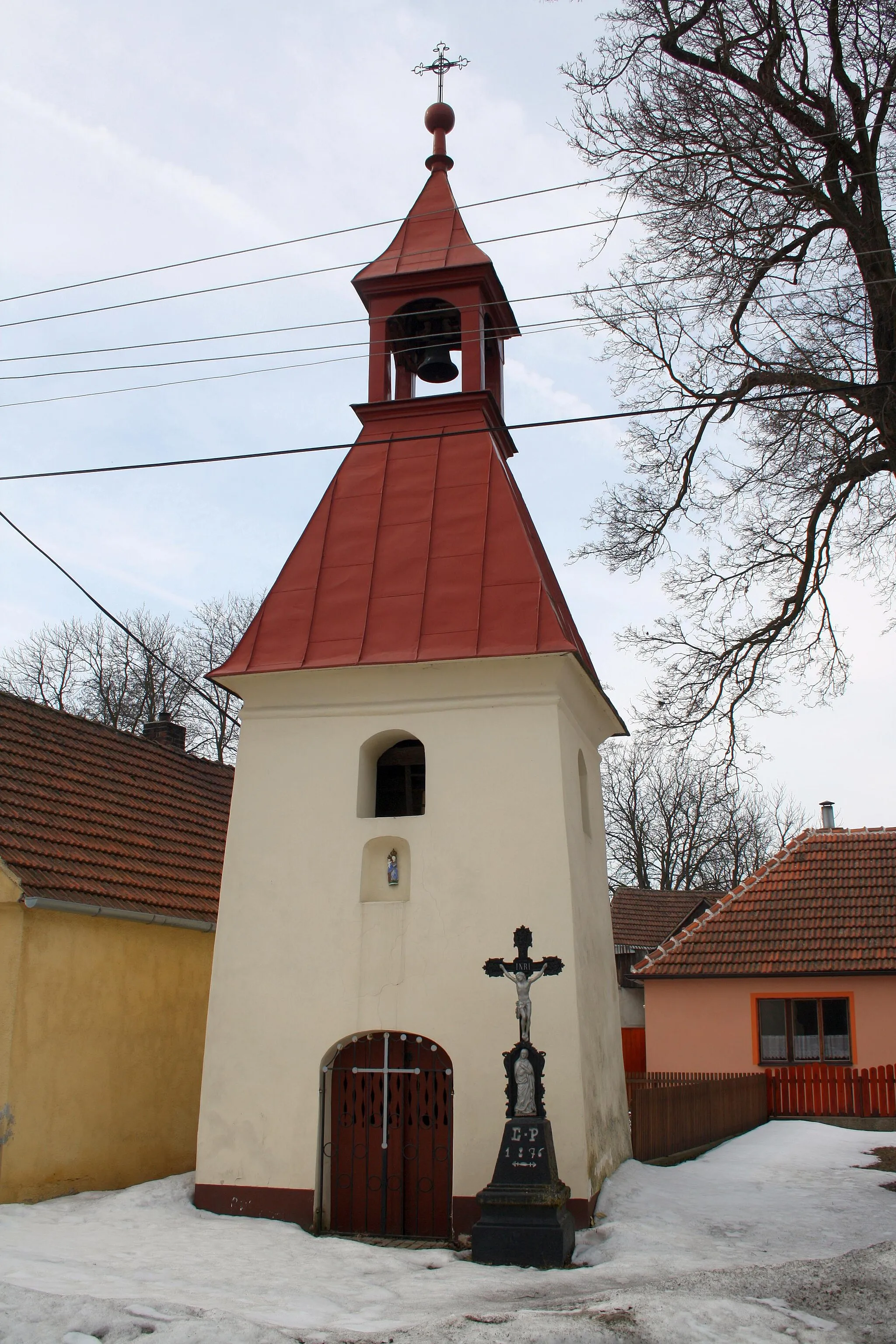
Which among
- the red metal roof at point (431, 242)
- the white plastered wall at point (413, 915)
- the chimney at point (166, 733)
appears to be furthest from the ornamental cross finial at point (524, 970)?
the chimney at point (166, 733)

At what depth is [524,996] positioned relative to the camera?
30.8ft

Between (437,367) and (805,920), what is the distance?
454 inches

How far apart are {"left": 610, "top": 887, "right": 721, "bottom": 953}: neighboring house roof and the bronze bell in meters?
19.2

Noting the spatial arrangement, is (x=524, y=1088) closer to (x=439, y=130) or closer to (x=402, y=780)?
(x=402, y=780)

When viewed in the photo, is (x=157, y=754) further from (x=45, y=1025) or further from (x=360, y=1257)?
(x=360, y=1257)

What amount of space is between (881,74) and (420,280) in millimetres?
5037

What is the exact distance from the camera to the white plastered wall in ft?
32.6

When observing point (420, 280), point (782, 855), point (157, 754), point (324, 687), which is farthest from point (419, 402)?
point (782, 855)

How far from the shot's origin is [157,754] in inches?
624

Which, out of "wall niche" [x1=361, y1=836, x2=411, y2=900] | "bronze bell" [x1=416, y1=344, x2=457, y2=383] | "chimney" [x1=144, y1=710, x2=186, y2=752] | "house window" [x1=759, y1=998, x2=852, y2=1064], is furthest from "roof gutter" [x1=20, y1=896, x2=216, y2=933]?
"house window" [x1=759, y1=998, x2=852, y2=1064]

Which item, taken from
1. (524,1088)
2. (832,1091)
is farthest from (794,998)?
(524,1088)

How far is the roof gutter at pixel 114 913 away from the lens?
1057cm

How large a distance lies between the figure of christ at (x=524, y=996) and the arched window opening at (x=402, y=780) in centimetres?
227

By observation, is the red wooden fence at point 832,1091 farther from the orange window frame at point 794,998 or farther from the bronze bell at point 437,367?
the bronze bell at point 437,367
